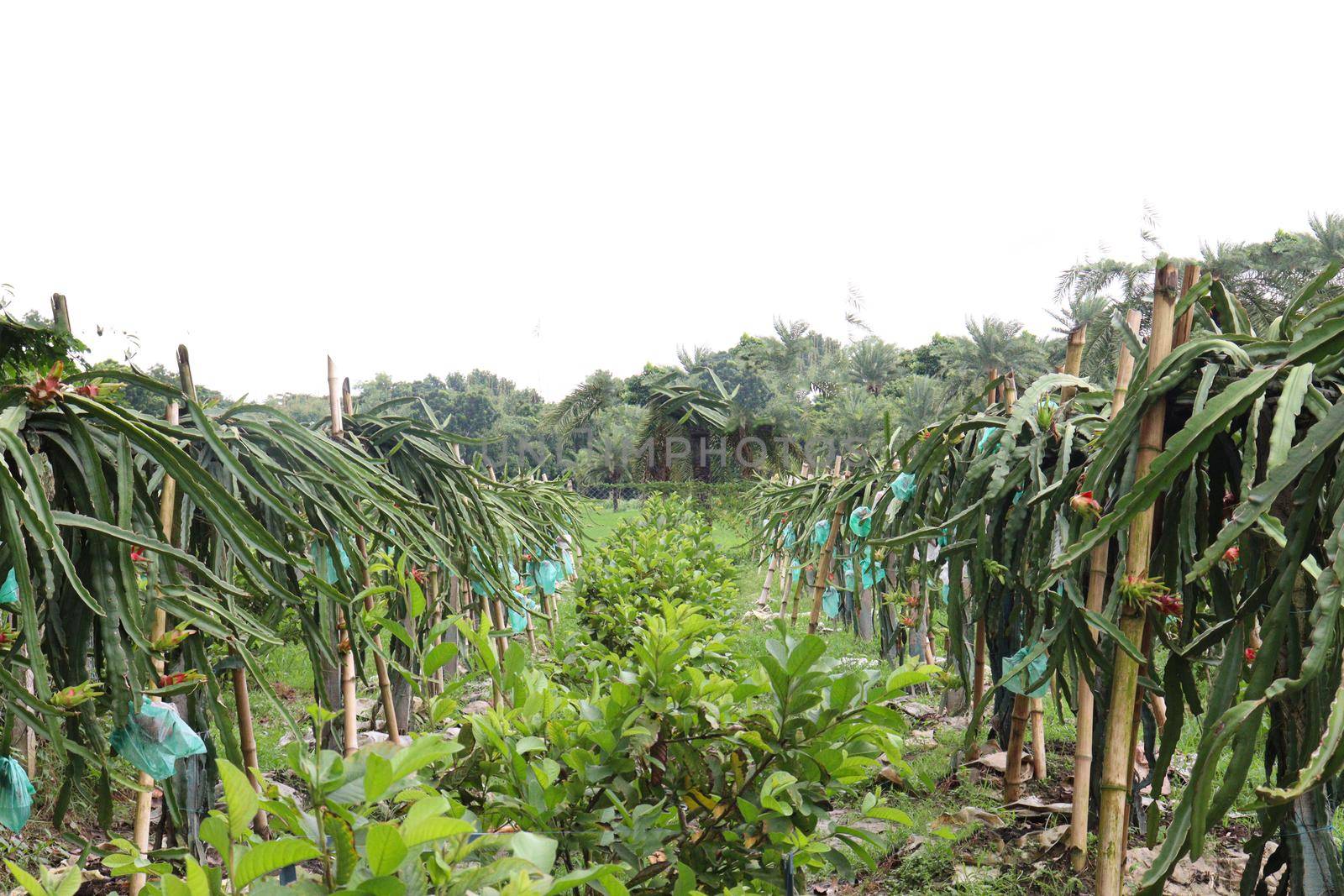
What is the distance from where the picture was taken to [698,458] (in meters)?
15.3

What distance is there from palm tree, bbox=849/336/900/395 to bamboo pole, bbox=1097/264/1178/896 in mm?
19795

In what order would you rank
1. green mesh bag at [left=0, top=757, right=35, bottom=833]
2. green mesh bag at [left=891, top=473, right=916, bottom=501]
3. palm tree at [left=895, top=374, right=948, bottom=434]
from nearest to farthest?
green mesh bag at [left=0, top=757, right=35, bottom=833] < green mesh bag at [left=891, top=473, right=916, bottom=501] < palm tree at [left=895, top=374, right=948, bottom=434]

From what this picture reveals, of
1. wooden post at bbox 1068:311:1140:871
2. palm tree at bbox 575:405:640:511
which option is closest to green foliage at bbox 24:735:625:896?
wooden post at bbox 1068:311:1140:871

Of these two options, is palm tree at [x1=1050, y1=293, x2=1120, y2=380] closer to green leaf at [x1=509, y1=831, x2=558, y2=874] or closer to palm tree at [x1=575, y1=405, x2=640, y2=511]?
palm tree at [x1=575, y1=405, x2=640, y2=511]

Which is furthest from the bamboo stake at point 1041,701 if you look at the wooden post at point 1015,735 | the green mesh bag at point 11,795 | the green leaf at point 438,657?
the green mesh bag at point 11,795

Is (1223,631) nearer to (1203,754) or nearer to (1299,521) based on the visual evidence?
(1299,521)

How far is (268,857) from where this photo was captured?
624 millimetres

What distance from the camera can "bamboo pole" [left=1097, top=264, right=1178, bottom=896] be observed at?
136 cm

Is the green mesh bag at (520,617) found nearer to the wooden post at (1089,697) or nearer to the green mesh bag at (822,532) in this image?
the wooden post at (1089,697)

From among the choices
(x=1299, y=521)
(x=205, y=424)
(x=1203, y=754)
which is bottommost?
(x=1203, y=754)

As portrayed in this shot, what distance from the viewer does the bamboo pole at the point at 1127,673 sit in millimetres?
1358

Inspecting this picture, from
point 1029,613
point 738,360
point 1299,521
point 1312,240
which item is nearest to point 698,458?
point 738,360

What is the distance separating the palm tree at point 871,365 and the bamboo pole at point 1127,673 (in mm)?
19795

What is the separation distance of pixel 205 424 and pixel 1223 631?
1378mm
